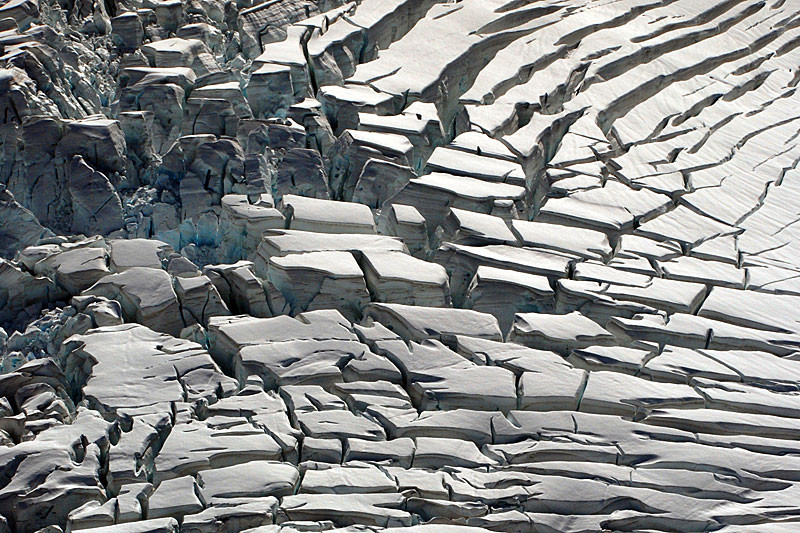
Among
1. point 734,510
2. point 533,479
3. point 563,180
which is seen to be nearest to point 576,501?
point 533,479

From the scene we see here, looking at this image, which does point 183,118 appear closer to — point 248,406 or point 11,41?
point 11,41

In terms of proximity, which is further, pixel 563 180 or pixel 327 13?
pixel 327 13

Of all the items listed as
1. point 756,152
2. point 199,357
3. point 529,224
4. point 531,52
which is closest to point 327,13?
point 531,52

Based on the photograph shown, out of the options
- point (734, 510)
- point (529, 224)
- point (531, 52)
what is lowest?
point (734, 510)

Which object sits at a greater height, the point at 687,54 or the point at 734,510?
the point at 687,54

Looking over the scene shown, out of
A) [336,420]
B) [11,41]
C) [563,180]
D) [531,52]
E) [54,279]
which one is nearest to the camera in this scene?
[336,420]

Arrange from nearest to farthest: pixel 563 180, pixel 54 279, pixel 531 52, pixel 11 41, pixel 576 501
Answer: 1. pixel 576 501
2. pixel 54 279
3. pixel 563 180
4. pixel 11 41
5. pixel 531 52
